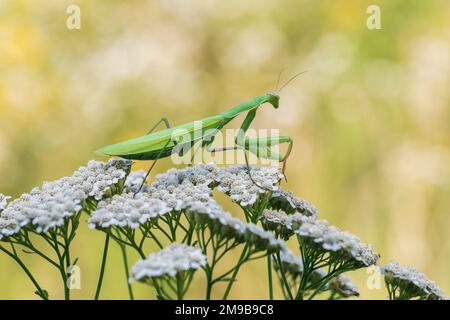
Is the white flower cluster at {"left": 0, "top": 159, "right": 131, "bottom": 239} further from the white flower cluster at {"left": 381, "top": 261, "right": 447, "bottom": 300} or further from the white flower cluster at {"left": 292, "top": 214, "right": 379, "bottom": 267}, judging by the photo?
the white flower cluster at {"left": 381, "top": 261, "right": 447, "bottom": 300}

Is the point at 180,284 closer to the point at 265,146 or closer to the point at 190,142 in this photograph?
the point at 190,142

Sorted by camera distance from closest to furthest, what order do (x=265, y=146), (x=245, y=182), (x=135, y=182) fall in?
(x=245, y=182)
(x=135, y=182)
(x=265, y=146)

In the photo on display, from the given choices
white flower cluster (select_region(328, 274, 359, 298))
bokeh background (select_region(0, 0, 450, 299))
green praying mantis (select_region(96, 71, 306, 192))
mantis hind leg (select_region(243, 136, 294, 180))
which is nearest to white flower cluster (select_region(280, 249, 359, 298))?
white flower cluster (select_region(328, 274, 359, 298))

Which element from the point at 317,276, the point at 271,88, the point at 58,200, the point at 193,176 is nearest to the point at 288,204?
the point at 317,276

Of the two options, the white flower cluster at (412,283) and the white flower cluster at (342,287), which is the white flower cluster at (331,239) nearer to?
the white flower cluster at (412,283)

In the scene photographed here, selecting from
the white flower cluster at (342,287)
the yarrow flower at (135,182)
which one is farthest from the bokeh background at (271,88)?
the white flower cluster at (342,287)
